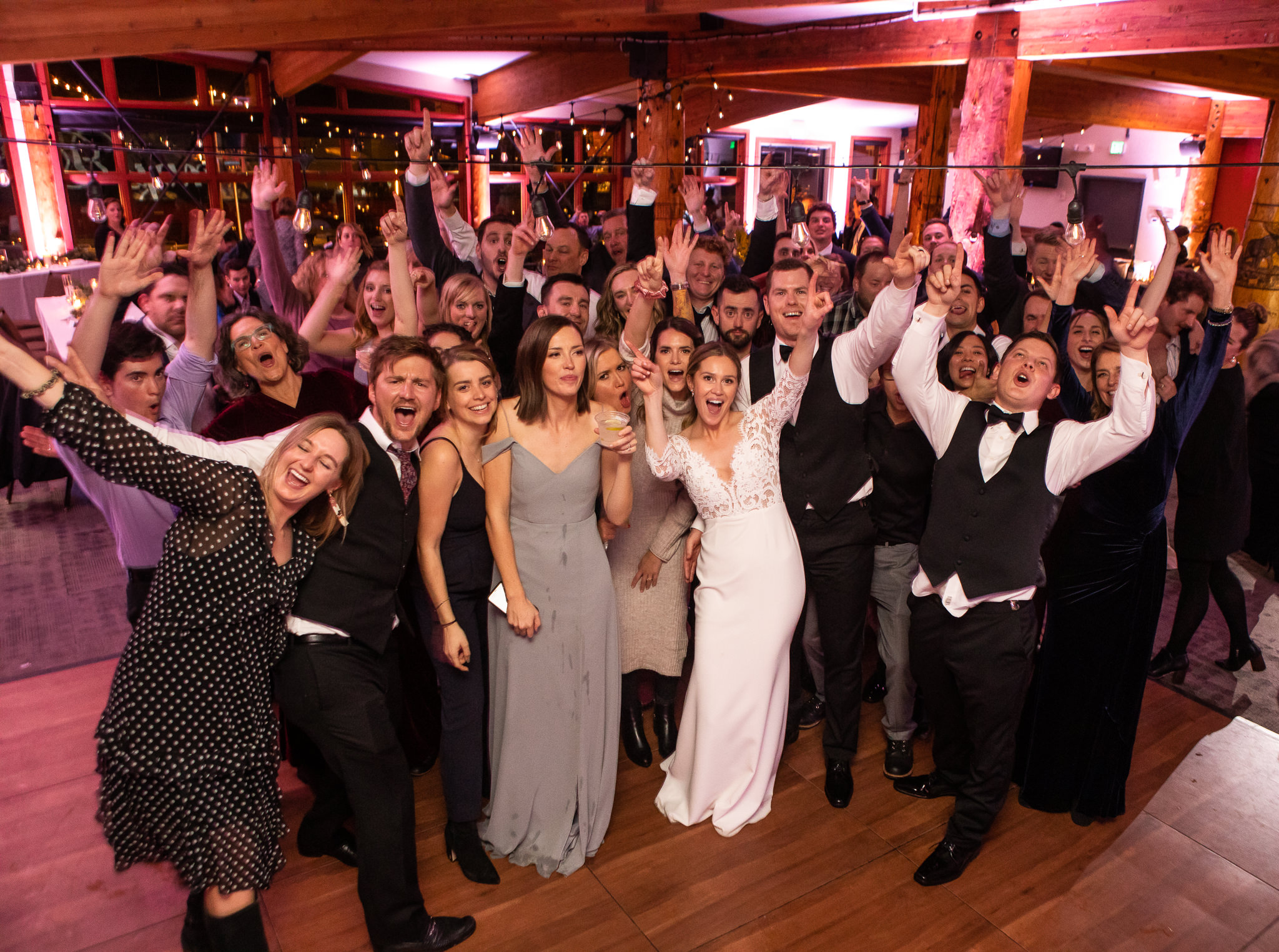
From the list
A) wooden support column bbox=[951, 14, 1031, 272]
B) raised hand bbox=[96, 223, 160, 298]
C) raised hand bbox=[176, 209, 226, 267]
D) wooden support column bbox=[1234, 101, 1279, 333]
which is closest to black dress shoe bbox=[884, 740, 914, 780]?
raised hand bbox=[96, 223, 160, 298]

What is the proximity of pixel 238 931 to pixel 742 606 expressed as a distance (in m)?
1.51

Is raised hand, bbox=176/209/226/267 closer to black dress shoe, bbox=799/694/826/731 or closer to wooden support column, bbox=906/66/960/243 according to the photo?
black dress shoe, bbox=799/694/826/731

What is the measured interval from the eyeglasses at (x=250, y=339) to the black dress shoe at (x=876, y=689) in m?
2.57

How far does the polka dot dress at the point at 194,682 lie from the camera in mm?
1749

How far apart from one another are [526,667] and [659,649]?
0.66 metres

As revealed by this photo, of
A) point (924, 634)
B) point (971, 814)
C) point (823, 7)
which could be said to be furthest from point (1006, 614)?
point (823, 7)

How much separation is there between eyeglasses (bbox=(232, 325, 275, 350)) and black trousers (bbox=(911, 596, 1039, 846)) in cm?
215

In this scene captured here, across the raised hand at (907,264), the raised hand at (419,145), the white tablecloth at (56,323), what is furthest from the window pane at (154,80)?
the raised hand at (907,264)

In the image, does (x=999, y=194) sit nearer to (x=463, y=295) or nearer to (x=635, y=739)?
(x=463, y=295)

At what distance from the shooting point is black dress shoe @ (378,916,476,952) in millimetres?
2193

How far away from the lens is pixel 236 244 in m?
6.92

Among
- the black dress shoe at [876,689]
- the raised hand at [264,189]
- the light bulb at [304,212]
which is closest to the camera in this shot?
the black dress shoe at [876,689]

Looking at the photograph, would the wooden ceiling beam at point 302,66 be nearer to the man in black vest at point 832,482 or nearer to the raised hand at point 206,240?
the raised hand at point 206,240

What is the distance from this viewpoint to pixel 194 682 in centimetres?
Answer: 179
